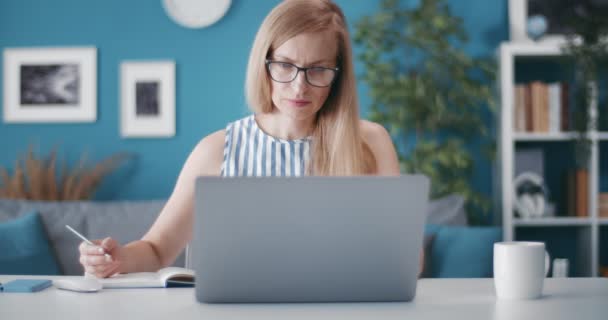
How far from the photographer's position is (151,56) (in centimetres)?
371

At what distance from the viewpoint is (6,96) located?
3729mm

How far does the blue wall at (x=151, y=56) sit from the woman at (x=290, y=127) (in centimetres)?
193

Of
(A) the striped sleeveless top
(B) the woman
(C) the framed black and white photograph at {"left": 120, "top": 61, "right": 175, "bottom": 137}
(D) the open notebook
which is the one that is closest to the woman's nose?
(B) the woman

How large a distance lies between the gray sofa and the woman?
1.14 meters

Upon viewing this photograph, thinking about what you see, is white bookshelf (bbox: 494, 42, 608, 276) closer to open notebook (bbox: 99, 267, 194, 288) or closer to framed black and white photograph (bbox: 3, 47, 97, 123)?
framed black and white photograph (bbox: 3, 47, 97, 123)

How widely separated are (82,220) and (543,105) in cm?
230

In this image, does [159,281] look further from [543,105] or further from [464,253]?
[543,105]

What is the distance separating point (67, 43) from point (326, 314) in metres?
3.21

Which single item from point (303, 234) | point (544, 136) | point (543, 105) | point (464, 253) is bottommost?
point (464, 253)

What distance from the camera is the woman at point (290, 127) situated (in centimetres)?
157

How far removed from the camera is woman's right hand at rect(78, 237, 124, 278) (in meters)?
1.25

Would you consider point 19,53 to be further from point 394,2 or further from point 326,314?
point 326,314

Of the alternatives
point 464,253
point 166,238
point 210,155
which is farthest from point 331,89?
point 464,253

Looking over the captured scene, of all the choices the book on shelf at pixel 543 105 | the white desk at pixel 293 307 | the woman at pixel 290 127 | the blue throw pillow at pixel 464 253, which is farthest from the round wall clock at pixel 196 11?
the white desk at pixel 293 307
